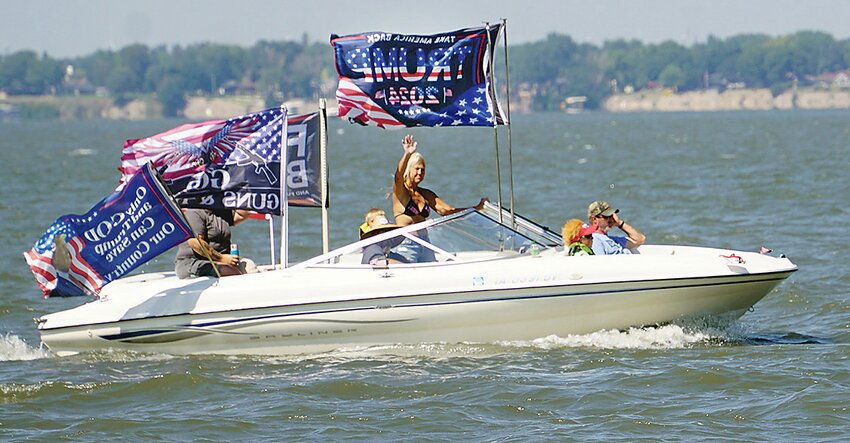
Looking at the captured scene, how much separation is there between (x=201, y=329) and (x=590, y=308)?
3.34 metres

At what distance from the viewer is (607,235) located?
41.3 feet

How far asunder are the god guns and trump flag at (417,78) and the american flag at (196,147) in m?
0.77

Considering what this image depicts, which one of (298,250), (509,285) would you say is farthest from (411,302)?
(298,250)

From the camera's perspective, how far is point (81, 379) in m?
11.9

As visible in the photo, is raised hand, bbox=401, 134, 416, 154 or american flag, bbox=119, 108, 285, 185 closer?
american flag, bbox=119, 108, 285, 185

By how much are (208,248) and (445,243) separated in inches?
82.4

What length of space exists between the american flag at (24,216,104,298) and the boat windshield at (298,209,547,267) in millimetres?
1845

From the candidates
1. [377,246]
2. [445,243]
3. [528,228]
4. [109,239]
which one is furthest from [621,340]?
[109,239]

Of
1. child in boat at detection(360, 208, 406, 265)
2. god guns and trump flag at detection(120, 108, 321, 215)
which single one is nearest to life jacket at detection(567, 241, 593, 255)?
child in boat at detection(360, 208, 406, 265)

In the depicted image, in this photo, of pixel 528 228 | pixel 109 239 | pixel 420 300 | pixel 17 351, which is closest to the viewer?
pixel 420 300

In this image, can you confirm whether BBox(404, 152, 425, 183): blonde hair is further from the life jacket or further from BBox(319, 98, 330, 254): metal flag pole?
the life jacket

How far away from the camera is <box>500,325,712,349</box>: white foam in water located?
12.2m

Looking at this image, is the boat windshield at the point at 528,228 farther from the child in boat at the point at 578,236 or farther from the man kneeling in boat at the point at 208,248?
the man kneeling in boat at the point at 208,248

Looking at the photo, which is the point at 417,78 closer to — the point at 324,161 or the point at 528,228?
the point at 324,161
